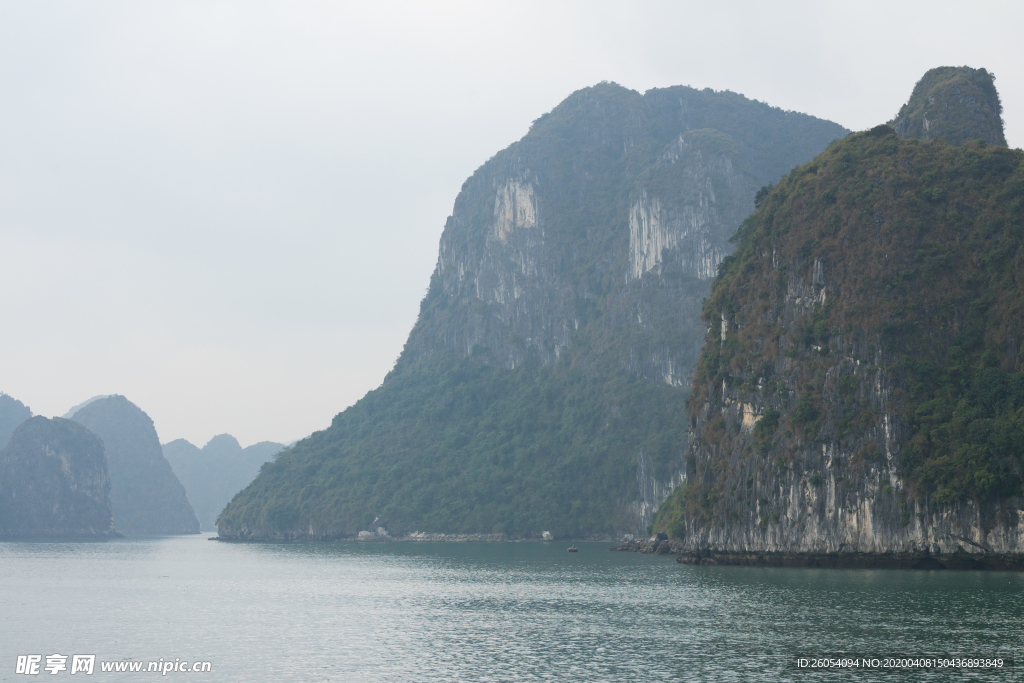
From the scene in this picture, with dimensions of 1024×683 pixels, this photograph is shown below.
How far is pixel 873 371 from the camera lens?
8425cm

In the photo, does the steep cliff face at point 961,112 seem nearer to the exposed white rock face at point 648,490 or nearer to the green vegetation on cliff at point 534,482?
the exposed white rock face at point 648,490

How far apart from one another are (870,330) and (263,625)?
5899cm

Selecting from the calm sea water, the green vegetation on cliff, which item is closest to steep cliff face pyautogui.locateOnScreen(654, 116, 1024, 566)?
the calm sea water

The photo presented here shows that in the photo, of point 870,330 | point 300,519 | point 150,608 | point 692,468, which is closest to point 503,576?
point 692,468

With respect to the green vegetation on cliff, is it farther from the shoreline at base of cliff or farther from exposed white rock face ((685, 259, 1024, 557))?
exposed white rock face ((685, 259, 1024, 557))

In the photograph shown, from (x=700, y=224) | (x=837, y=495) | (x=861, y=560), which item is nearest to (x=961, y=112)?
(x=837, y=495)

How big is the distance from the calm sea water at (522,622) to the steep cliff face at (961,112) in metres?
58.7

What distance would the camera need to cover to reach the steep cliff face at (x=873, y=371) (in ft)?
252

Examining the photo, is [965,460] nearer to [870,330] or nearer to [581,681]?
[870,330]

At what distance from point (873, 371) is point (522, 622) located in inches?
1800

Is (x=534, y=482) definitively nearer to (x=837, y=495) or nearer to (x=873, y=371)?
(x=837, y=495)

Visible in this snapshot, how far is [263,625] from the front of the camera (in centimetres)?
5412

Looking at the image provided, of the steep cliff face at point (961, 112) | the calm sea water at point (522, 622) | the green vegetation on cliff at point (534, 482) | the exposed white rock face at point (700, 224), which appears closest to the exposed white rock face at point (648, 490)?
the green vegetation on cliff at point (534, 482)

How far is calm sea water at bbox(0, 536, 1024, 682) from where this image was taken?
39688 millimetres
